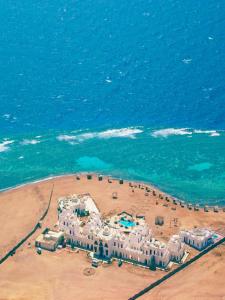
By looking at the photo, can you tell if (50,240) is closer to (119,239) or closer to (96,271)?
(96,271)

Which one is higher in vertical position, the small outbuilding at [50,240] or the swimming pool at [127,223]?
the swimming pool at [127,223]

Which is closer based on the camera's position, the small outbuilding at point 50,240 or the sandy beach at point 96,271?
the sandy beach at point 96,271

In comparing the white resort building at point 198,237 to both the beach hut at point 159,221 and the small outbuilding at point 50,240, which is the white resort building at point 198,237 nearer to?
the beach hut at point 159,221

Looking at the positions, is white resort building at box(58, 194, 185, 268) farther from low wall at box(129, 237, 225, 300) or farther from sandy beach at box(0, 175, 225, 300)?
sandy beach at box(0, 175, 225, 300)

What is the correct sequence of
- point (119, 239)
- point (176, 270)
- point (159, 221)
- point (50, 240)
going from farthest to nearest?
point (159, 221) → point (50, 240) → point (119, 239) → point (176, 270)

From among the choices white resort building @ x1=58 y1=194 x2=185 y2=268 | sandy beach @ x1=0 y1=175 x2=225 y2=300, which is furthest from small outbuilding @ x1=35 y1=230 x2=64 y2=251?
white resort building @ x1=58 y1=194 x2=185 y2=268

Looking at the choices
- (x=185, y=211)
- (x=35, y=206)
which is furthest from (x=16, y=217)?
(x=185, y=211)

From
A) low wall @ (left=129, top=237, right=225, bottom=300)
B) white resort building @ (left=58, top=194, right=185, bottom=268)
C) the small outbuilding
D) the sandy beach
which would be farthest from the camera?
the small outbuilding

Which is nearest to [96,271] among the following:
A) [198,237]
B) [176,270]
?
[176,270]

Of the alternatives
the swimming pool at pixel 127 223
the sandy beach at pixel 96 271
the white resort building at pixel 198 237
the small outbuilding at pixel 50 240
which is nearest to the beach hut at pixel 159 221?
the sandy beach at pixel 96 271
